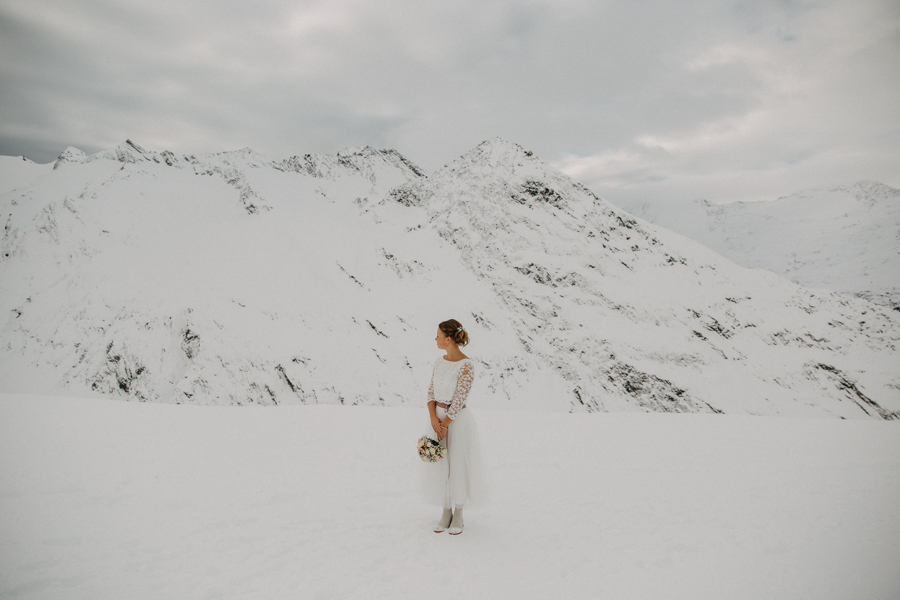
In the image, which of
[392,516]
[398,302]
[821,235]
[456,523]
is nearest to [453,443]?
[456,523]

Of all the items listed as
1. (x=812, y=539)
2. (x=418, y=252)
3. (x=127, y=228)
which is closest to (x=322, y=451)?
(x=812, y=539)

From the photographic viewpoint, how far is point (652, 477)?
6008 mm

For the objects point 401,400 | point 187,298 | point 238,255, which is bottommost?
point 401,400

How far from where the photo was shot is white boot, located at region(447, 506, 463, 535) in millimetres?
4063

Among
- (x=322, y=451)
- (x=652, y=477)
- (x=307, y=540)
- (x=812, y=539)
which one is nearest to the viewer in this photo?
(x=307, y=540)

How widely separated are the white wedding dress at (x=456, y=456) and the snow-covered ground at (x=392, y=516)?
42cm

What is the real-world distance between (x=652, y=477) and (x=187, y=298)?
800 inches

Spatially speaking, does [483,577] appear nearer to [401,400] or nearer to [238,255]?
[401,400]

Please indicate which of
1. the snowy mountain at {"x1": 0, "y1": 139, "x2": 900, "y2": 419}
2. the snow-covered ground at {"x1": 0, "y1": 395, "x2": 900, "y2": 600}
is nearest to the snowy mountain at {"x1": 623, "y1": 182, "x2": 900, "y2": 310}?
the snowy mountain at {"x1": 0, "y1": 139, "x2": 900, "y2": 419}

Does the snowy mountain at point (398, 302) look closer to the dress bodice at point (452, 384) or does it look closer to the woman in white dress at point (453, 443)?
the woman in white dress at point (453, 443)

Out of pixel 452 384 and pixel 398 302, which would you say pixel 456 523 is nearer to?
pixel 452 384

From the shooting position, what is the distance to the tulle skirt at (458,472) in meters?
4.06

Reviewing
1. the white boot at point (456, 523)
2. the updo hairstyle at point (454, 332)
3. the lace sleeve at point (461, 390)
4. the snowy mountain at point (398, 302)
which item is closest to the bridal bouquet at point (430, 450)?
the lace sleeve at point (461, 390)

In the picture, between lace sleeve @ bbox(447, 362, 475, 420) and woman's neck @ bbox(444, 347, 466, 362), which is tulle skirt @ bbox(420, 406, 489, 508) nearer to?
lace sleeve @ bbox(447, 362, 475, 420)
